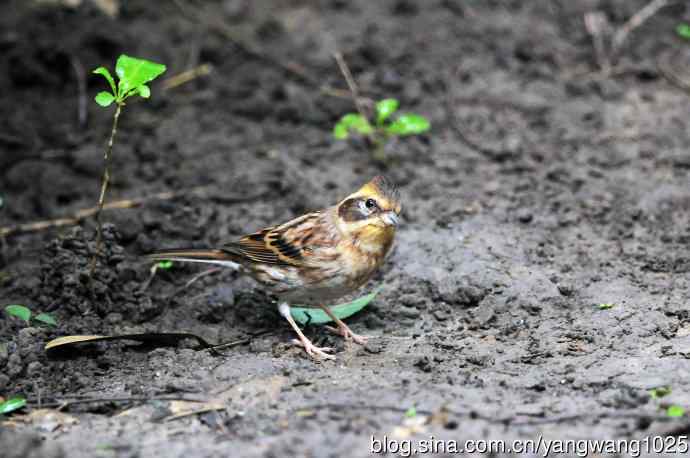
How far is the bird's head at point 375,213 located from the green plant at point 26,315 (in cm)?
213

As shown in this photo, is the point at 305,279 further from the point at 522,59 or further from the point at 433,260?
the point at 522,59

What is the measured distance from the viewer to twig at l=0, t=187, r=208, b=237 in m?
Result: 7.59

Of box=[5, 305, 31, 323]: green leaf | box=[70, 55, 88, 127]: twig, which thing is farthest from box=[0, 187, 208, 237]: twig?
box=[5, 305, 31, 323]: green leaf

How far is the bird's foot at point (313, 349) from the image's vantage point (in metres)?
5.92

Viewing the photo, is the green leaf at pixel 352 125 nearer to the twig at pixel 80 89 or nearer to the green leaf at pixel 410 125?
the green leaf at pixel 410 125

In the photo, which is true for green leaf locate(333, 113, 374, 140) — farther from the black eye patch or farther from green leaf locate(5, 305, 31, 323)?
green leaf locate(5, 305, 31, 323)

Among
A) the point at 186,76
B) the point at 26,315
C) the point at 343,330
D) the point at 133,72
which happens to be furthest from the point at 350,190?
the point at 26,315

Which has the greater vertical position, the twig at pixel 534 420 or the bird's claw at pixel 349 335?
the twig at pixel 534 420

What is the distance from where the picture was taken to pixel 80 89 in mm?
9281

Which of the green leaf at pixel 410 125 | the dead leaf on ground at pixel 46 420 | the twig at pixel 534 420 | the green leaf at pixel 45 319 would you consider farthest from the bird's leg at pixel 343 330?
the green leaf at pixel 410 125

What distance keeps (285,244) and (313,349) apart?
2.92 feet

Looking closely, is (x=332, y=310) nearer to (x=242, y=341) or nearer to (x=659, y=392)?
(x=242, y=341)

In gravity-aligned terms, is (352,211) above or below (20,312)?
above

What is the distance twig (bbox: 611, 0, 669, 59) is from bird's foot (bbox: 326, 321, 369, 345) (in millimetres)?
5276
